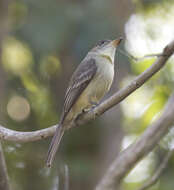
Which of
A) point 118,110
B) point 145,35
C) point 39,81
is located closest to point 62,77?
point 39,81

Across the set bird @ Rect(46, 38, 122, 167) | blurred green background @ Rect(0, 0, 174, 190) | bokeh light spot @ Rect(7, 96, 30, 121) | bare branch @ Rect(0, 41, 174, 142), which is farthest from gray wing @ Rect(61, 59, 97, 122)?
bokeh light spot @ Rect(7, 96, 30, 121)

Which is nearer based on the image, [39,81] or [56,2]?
[56,2]

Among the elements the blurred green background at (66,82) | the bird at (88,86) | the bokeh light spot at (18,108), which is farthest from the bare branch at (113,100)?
the bokeh light spot at (18,108)

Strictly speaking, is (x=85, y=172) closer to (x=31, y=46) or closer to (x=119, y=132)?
(x=119, y=132)

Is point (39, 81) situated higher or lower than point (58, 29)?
lower

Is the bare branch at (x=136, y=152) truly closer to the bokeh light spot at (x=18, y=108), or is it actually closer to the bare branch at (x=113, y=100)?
the bare branch at (x=113, y=100)

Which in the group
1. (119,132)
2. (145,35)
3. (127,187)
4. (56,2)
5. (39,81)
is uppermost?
(56,2)

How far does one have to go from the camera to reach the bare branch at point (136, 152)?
13.9 ft

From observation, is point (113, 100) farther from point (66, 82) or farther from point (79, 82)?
point (66, 82)

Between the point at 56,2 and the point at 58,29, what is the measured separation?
0.57 metres

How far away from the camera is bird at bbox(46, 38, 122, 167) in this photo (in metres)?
5.20

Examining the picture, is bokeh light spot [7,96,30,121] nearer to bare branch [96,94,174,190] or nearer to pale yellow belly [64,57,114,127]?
pale yellow belly [64,57,114,127]

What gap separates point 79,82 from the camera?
5461mm

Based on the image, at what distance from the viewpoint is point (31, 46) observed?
6328 mm
